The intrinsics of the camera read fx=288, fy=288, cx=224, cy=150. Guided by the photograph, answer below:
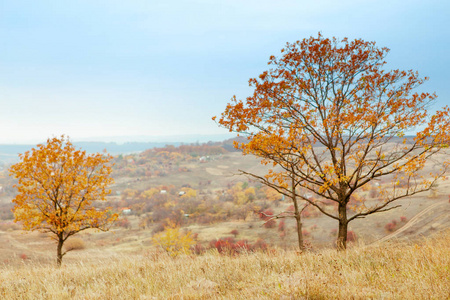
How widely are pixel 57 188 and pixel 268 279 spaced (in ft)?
61.4

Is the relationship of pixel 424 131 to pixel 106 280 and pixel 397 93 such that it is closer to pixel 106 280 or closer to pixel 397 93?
pixel 397 93

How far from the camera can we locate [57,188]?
19.8 metres

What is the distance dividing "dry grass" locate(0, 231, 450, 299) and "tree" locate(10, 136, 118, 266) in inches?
434

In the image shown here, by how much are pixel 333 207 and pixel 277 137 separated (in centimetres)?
5702

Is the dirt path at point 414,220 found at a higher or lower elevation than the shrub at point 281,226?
higher

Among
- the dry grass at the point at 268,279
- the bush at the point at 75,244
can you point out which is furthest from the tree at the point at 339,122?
the bush at the point at 75,244

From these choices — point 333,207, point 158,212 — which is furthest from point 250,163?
point 333,207

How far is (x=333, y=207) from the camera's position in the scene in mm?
Answer: 63062

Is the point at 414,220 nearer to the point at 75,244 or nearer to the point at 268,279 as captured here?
the point at 268,279

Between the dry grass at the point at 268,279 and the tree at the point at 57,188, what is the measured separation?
1101 cm

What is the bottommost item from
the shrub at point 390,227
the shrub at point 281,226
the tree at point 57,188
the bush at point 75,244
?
the bush at point 75,244

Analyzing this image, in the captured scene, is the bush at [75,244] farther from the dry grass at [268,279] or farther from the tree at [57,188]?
the dry grass at [268,279]

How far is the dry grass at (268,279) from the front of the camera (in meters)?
4.59

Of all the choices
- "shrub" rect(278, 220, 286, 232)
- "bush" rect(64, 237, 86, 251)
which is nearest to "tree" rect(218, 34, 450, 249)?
"shrub" rect(278, 220, 286, 232)
